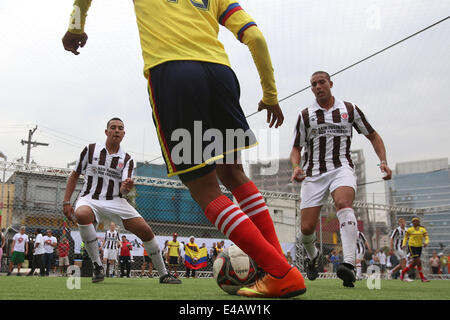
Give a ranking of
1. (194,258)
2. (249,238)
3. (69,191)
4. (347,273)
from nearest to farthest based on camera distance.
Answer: (249,238) < (347,273) < (69,191) < (194,258)

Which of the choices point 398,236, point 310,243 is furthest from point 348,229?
point 398,236

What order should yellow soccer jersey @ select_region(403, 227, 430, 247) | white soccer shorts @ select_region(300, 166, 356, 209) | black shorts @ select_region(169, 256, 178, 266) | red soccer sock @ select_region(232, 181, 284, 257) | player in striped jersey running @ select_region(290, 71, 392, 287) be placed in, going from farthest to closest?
black shorts @ select_region(169, 256, 178, 266) < yellow soccer jersey @ select_region(403, 227, 430, 247) < player in striped jersey running @ select_region(290, 71, 392, 287) < white soccer shorts @ select_region(300, 166, 356, 209) < red soccer sock @ select_region(232, 181, 284, 257)

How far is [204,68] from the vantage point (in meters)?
2.10

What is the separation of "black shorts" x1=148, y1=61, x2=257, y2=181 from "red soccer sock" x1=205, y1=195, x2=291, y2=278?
0.73 ft

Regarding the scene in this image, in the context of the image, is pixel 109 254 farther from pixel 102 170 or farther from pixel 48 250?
pixel 102 170

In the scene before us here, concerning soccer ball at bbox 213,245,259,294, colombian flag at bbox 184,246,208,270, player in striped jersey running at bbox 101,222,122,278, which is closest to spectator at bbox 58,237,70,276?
player in striped jersey running at bbox 101,222,122,278

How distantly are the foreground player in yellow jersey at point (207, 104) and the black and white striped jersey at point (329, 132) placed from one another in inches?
82.2

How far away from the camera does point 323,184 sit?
4273mm

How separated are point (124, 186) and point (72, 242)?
11.9 m

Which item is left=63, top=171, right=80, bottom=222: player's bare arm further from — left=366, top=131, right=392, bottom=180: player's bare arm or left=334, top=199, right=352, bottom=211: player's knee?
left=366, top=131, right=392, bottom=180: player's bare arm

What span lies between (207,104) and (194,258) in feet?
47.6

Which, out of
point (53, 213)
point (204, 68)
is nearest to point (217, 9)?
point (204, 68)

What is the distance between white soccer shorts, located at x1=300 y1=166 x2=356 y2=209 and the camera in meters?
4.08
